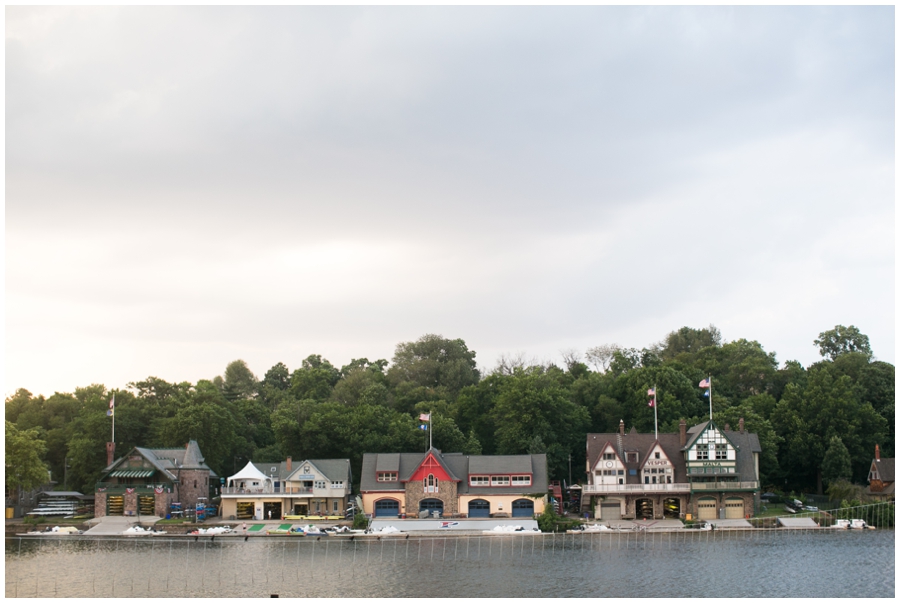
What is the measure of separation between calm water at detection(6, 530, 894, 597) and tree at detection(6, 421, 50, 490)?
863 centimetres

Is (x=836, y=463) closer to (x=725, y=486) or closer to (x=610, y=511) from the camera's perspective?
(x=725, y=486)

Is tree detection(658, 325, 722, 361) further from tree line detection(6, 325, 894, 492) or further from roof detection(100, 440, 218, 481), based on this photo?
roof detection(100, 440, 218, 481)

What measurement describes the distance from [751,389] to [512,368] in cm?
3326

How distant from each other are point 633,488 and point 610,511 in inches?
108

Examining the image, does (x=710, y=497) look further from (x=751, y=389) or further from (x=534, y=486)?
(x=751, y=389)

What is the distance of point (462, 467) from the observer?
82.2 meters

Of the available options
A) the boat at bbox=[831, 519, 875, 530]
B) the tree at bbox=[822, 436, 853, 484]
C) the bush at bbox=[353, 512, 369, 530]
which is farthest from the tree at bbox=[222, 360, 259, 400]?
the boat at bbox=[831, 519, 875, 530]

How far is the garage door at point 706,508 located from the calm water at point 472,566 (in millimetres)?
6597

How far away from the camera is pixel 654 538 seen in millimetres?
68625

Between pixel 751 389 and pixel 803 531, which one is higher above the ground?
pixel 751 389

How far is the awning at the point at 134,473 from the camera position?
8031 centimetres

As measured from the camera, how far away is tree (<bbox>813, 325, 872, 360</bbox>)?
389ft

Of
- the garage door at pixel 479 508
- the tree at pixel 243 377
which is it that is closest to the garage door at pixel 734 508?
the garage door at pixel 479 508

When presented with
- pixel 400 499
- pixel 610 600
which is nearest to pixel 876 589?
pixel 610 600
